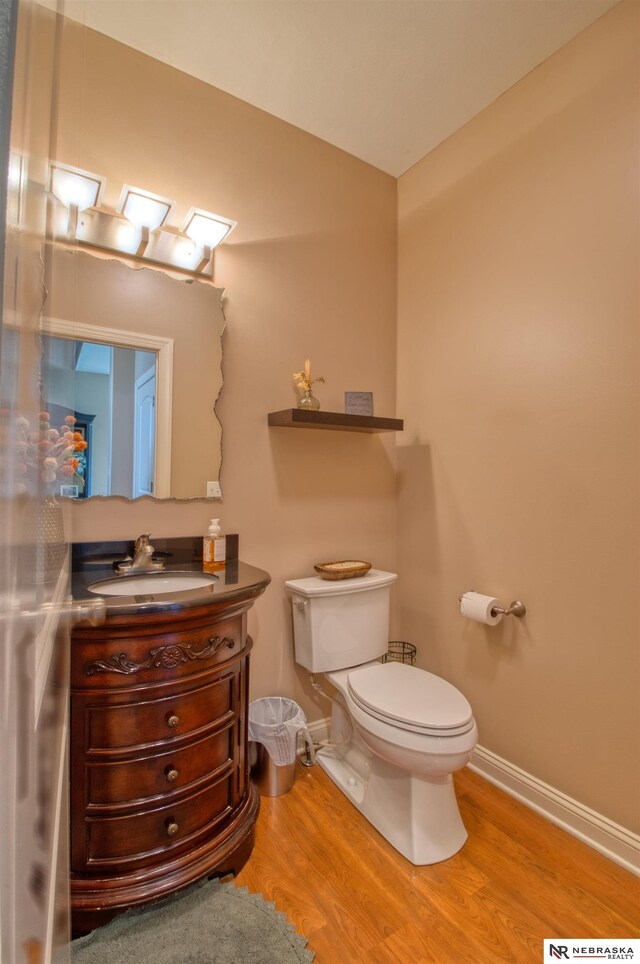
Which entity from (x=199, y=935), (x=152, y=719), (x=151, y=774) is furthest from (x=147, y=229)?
(x=199, y=935)

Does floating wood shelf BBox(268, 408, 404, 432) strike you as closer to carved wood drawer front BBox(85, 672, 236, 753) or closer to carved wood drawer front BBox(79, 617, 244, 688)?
carved wood drawer front BBox(79, 617, 244, 688)

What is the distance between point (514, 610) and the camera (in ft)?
6.00

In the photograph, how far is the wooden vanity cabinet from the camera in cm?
116

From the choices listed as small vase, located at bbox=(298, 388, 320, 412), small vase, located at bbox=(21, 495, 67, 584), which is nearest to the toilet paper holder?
small vase, located at bbox=(298, 388, 320, 412)

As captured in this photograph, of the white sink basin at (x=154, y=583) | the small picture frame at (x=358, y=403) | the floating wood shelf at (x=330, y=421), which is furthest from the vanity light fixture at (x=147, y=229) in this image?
the white sink basin at (x=154, y=583)

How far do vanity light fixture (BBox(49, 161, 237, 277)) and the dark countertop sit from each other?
3.46ft

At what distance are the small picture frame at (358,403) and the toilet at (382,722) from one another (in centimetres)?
75

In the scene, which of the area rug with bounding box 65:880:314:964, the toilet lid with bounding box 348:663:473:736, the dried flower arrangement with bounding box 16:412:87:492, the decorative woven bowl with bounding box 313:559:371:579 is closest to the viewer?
the dried flower arrangement with bounding box 16:412:87:492

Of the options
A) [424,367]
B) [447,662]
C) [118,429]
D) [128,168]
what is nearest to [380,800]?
[447,662]

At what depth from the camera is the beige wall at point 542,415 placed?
5.05 feet

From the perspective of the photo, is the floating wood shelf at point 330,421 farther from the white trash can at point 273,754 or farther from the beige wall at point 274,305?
the white trash can at point 273,754

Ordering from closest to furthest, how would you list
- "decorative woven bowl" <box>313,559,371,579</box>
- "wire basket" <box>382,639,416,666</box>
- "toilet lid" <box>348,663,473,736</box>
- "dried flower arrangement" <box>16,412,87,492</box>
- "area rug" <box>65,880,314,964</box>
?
"dried flower arrangement" <box>16,412,87,492</box> → "area rug" <box>65,880,314,964</box> → "toilet lid" <box>348,663,473,736</box> → "decorative woven bowl" <box>313,559,371,579</box> → "wire basket" <box>382,639,416,666</box>

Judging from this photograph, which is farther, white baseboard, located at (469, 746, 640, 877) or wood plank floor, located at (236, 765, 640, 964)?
white baseboard, located at (469, 746, 640, 877)

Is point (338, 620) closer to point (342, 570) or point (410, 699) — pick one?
point (342, 570)
